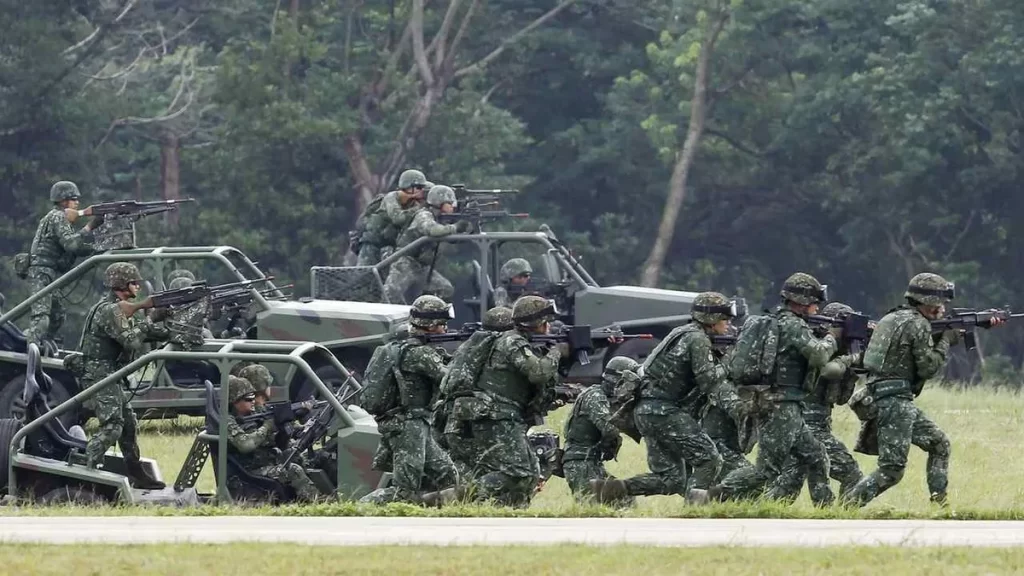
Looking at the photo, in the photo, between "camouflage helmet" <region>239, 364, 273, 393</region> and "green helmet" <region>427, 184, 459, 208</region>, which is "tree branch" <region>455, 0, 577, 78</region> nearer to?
"green helmet" <region>427, 184, 459, 208</region>

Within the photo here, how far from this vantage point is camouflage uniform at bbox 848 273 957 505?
14.3 meters

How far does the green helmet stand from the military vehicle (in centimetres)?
605

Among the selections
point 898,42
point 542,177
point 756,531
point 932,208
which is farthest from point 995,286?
point 756,531

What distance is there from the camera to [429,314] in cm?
1455

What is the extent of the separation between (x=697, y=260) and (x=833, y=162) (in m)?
3.29

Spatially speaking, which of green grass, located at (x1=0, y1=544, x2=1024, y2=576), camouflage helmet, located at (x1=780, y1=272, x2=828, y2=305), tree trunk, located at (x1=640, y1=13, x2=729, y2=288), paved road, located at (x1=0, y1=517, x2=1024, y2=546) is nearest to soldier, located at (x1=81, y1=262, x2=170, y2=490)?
paved road, located at (x1=0, y1=517, x2=1024, y2=546)

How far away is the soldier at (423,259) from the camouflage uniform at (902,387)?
22.2ft

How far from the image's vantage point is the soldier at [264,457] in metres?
14.7

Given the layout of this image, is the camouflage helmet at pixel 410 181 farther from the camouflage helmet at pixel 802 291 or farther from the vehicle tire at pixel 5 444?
the camouflage helmet at pixel 802 291

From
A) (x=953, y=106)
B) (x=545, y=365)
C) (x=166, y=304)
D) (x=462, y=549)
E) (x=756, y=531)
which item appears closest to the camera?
(x=462, y=549)

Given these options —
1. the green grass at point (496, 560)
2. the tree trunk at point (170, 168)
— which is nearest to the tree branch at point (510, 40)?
the tree trunk at point (170, 168)

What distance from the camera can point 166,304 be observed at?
17156mm

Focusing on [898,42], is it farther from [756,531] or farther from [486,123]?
[756,531]

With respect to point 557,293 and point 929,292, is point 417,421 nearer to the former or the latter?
point 929,292
